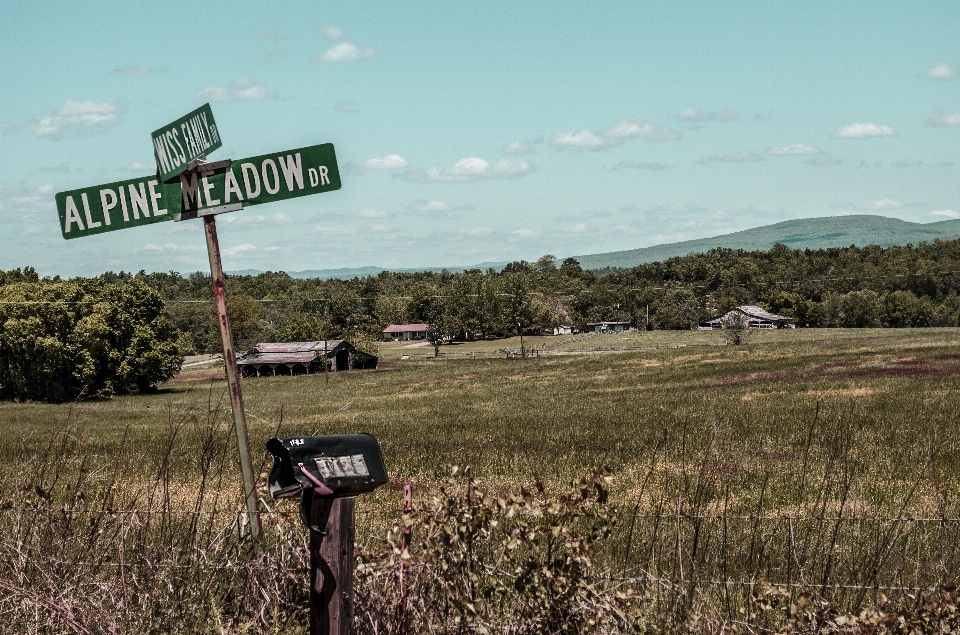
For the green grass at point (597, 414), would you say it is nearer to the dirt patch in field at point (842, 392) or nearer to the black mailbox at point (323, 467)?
the dirt patch in field at point (842, 392)

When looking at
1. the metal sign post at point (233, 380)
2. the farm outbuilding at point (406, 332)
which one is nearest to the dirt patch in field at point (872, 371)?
the metal sign post at point (233, 380)

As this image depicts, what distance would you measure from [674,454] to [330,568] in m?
15.9

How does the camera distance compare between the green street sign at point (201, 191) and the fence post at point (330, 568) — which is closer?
the fence post at point (330, 568)

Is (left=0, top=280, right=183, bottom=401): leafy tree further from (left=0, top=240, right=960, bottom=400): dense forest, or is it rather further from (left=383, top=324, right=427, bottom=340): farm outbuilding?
(left=383, top=324, right=427, bottom=340): farm outbuilding

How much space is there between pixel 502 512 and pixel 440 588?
1.88 ft

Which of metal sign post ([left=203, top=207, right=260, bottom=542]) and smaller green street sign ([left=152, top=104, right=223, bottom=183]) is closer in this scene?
metal sign post ([left=203, top=207, right=260, bottom=542])

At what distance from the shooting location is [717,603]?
5695mm

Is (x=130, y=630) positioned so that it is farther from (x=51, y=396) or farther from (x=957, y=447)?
(x=51, y=396)

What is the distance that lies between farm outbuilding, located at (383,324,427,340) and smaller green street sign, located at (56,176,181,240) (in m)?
165

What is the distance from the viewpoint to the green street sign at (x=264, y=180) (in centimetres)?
454

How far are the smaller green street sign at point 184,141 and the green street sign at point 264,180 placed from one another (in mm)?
78

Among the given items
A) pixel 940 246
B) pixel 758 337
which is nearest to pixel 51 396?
pixel 758 337

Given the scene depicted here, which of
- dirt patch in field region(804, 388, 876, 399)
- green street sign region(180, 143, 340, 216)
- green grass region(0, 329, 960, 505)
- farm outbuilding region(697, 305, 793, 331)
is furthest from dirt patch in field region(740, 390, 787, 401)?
farm outbuilding region(697, 305, 793, 331)

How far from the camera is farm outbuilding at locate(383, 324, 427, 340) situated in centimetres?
16950
